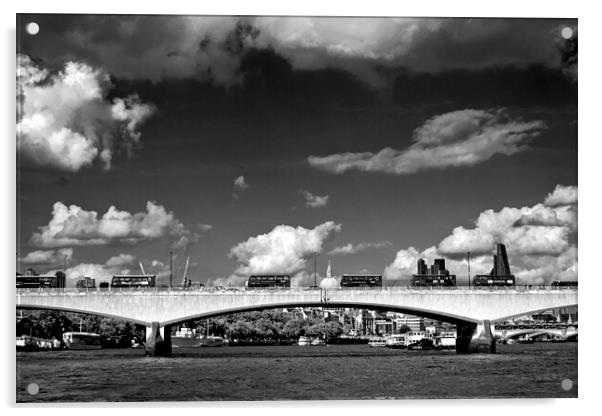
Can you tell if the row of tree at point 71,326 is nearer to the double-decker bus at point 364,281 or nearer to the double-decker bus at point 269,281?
the double-decker bus at point 269,281

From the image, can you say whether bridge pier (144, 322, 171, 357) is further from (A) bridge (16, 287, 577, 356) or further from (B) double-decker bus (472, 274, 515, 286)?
(B) double-decker bus (472, 274, 515, 286)

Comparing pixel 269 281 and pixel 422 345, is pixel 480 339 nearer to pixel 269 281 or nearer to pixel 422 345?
pixel 269 281

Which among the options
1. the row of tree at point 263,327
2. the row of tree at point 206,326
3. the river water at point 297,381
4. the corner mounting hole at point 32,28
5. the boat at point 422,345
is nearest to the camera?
the corner mounting hole at point 32,28

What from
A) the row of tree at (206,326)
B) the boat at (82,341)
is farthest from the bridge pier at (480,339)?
the boat at (82,341)

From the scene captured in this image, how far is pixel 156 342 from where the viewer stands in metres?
56.2

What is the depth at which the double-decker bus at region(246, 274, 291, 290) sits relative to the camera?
64.7m

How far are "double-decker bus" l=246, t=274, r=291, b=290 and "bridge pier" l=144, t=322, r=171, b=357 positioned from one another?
8315mm

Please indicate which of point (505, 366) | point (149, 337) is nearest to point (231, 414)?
point (505, 366)

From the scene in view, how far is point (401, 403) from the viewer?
84.3 feet

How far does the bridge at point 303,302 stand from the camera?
56.7 meters

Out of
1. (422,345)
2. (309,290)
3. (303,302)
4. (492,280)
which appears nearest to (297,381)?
(303,302)

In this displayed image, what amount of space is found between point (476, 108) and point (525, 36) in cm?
266

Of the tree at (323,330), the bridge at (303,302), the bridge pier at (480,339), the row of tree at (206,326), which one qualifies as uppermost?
the bridge at (303,302)

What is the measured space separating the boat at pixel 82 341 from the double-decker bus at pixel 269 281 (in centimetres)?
2488
